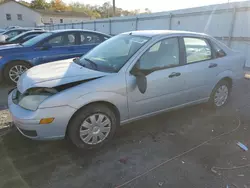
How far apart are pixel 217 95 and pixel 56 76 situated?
322 centimetres

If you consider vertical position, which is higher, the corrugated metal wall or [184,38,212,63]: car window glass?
the corrugated metal wall

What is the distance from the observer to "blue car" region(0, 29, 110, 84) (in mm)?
5992

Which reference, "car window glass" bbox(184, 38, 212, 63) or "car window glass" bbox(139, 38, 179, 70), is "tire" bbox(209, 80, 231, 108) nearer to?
"car window glass" bbox(184, 38, 212, 63)

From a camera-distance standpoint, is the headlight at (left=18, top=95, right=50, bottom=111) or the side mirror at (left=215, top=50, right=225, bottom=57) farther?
the side mirror at (left=215, top=50, right=225, bottom=57)

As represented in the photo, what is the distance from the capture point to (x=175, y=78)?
11.7ft

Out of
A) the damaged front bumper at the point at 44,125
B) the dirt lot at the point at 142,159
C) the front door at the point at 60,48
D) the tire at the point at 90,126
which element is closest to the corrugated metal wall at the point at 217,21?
the dirt lot at the point at 142,159

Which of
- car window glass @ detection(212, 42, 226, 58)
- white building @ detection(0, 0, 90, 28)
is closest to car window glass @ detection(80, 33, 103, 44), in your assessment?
car window glass @ detection(212, 42, 226, 58)

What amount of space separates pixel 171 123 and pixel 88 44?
4.14 metres

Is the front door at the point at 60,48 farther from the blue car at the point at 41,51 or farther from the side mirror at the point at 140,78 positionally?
the side mirror at the point at 140,78

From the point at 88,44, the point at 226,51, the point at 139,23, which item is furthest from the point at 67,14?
the point at 226,51

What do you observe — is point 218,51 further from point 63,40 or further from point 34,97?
point 63,40

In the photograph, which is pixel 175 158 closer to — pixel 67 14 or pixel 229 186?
pixel 229 186

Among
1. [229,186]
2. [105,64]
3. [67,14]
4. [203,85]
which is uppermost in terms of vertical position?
[67,14]

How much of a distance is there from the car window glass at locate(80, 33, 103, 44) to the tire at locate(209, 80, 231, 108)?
423 centimetres
